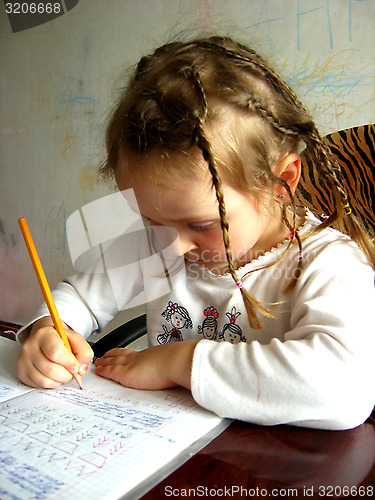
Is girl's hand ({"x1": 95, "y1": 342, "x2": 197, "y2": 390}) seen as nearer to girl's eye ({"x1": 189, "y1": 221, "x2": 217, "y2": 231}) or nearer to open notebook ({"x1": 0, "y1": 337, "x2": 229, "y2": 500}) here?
open notebook ({"x1": 0, "y1": 337, "x2": 229, "y2": 500})

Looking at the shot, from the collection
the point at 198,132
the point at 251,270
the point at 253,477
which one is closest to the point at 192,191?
the point at 198,132

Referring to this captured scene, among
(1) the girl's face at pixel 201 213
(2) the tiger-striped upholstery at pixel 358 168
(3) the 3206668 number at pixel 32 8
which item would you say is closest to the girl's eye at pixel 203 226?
(1) the girl's face at pixel 201 213

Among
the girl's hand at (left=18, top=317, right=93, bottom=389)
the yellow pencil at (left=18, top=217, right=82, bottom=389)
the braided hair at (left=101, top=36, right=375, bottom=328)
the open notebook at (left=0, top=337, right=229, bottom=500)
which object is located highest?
the braided hair at (left=101, top=36, right=375, bottom=328)

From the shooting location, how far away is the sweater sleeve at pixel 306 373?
0.41 m

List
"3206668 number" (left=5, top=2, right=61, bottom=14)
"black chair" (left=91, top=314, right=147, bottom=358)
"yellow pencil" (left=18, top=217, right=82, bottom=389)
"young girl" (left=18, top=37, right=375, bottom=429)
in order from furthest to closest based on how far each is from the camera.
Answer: "3206668 number" (left=5, top=2, right=61, bottom=14) → "black chair" (left=91, top=314, right=147, bottom=358) → "yellow pencil" (left=18, top=217, right=82, bottom=389) → "young girl" (left=18, top=37, right=375, bottom=429)

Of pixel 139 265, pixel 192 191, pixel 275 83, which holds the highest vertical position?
pixel 275 83

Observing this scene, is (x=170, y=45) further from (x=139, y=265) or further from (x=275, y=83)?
(x=139, y=265)

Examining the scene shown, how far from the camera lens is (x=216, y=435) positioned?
0.40m

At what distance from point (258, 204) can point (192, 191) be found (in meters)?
0.11

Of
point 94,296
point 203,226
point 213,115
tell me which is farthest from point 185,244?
point 94,296

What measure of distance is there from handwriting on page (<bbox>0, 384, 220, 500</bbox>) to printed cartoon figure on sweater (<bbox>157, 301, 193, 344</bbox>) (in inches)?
9.3

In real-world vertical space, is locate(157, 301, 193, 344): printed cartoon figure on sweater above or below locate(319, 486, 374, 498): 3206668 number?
above

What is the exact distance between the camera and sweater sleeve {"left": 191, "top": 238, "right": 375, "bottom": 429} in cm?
41

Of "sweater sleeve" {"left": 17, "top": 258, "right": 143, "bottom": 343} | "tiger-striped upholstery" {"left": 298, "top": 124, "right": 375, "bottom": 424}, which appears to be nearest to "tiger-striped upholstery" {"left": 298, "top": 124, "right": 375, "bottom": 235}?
"tiger-striped upholstery" {"left": 298, "top": 124, "right": 375, "bottom": 424}
